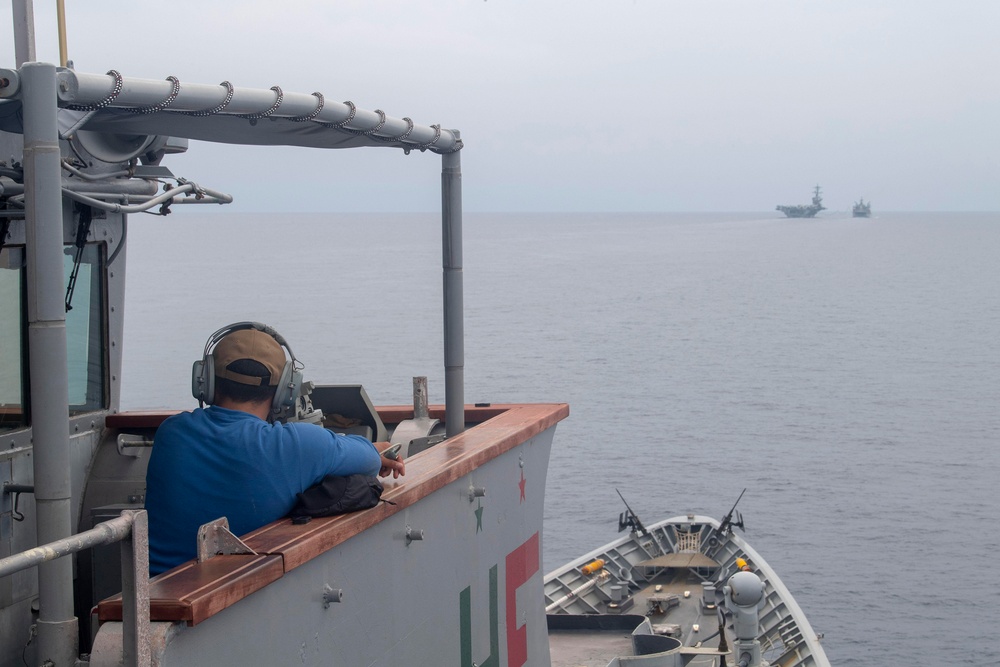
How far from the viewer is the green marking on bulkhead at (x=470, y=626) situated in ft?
17.7

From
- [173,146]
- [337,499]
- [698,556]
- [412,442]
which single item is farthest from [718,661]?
[337,499]

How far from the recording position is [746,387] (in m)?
53.3

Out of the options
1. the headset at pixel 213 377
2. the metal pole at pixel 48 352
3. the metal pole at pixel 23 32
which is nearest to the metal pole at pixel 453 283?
the headset at pixel 213 377


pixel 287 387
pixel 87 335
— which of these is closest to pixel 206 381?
pixel 287 387

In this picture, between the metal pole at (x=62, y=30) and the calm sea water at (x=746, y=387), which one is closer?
the metal pole at (x=62, y=30)

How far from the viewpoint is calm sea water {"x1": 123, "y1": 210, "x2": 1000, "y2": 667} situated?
94.6 feet

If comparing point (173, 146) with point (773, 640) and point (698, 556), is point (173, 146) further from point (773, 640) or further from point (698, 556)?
point (698, 556)

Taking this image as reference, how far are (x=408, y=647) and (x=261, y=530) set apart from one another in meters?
1.09

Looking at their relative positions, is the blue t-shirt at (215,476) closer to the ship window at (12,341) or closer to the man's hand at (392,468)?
the man's hand at (392,468)

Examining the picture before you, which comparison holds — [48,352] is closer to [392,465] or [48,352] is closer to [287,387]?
[287,387]

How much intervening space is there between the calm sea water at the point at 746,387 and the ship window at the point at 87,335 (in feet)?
64.1

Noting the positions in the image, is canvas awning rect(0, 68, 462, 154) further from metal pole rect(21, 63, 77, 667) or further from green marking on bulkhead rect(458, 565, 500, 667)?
green marking on bulkhead rect(458, 565, 500, 667)

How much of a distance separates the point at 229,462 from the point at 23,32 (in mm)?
2312

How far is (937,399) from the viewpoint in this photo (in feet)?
166
